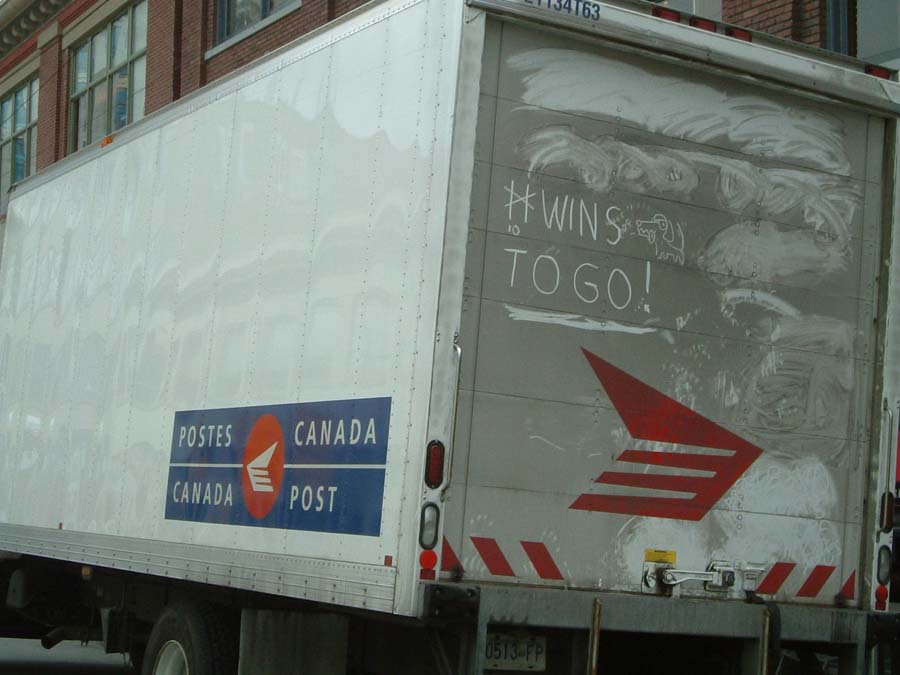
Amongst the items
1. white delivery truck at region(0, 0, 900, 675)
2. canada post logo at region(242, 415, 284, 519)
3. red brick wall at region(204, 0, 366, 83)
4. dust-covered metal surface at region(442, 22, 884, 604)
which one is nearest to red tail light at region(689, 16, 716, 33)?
white delivery truck at region(0, 0, 900, 675)

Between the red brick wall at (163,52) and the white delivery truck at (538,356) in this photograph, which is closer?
the white delivery truck at (538,356)

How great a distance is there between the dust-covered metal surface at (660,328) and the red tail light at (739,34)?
236 millimetres

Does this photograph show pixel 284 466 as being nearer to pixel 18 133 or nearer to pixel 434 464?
pixel 434 464

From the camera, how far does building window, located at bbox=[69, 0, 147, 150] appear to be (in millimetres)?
25625

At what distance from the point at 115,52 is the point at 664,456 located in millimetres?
22366

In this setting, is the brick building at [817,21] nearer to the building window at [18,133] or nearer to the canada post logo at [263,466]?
the canada post logo at [263,466]

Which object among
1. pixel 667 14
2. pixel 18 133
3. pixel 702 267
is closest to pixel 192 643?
pixel 702 267

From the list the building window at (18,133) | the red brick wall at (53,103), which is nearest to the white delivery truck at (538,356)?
the red brick wall at (53,103)

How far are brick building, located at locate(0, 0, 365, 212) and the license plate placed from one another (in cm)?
1341

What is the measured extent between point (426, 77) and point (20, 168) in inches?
1083

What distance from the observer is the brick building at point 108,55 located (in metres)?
21.2

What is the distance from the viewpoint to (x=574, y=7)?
249 inches

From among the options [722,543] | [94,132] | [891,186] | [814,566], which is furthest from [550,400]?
[94,132]

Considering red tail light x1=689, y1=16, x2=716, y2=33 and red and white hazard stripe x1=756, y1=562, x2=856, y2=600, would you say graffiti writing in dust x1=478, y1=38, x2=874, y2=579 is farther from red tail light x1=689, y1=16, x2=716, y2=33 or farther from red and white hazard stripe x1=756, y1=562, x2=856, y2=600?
red tail light x1=689, y1=16, x2=716, y2=33
